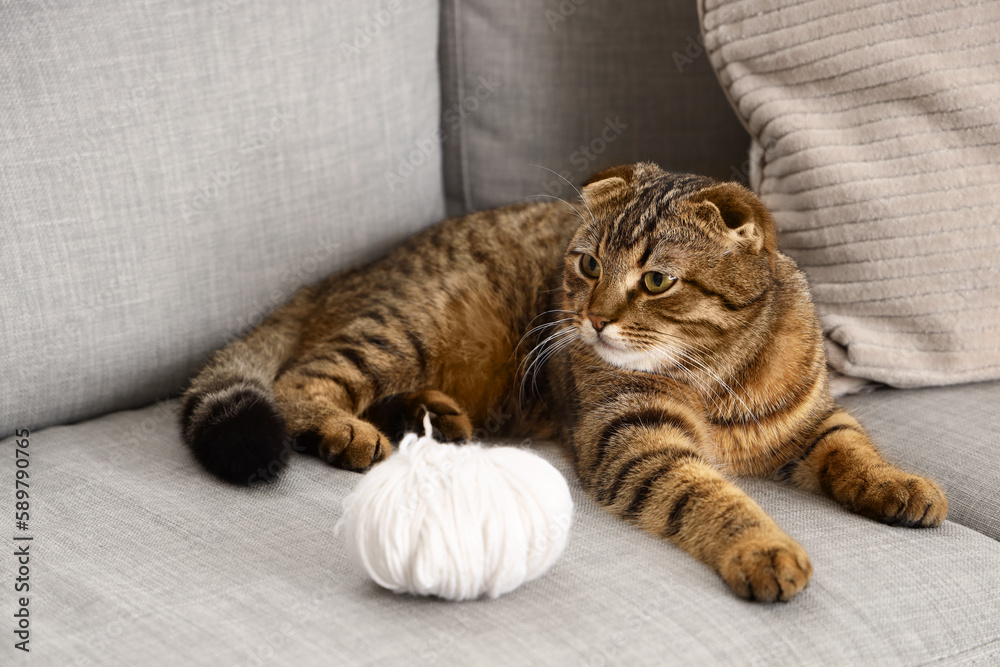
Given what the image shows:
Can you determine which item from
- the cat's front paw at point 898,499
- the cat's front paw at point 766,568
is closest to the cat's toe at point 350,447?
the cat's front paw at point 766,568

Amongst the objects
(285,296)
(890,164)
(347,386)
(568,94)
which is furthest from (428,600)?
(568,94)

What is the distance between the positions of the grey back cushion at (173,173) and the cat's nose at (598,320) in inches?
23.2

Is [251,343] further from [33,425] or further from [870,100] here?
[870,100]

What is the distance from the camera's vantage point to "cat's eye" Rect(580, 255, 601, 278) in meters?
1.26

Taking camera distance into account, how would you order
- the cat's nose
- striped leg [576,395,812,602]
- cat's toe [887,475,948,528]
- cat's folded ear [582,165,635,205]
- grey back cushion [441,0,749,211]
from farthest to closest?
grey back cushion [441,0,749,211] < cat's folded ear [582,165,635,205] < the cat's nose < cat's toe [887,475,948,528] < striped leg [576,395,812,602]

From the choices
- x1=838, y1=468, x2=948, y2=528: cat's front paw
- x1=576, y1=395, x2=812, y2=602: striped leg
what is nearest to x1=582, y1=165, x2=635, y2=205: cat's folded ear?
x1=576, y1=395, x2=812, y2=602: striped leg

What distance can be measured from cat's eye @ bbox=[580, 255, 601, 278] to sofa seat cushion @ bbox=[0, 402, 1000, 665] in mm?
330

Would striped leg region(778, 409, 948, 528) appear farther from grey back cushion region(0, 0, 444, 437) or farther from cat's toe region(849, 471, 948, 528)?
grey back cushion region(0, 0, 444, 437)

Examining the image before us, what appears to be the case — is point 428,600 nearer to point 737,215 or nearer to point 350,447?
point 350,447

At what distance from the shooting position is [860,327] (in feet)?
4.74

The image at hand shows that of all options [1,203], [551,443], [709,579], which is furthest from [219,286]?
[709,579]

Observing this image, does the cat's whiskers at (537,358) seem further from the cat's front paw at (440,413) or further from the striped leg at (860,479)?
the striped leg at (860,479)

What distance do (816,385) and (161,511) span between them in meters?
0.96

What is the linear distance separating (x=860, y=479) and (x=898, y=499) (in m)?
0.06
